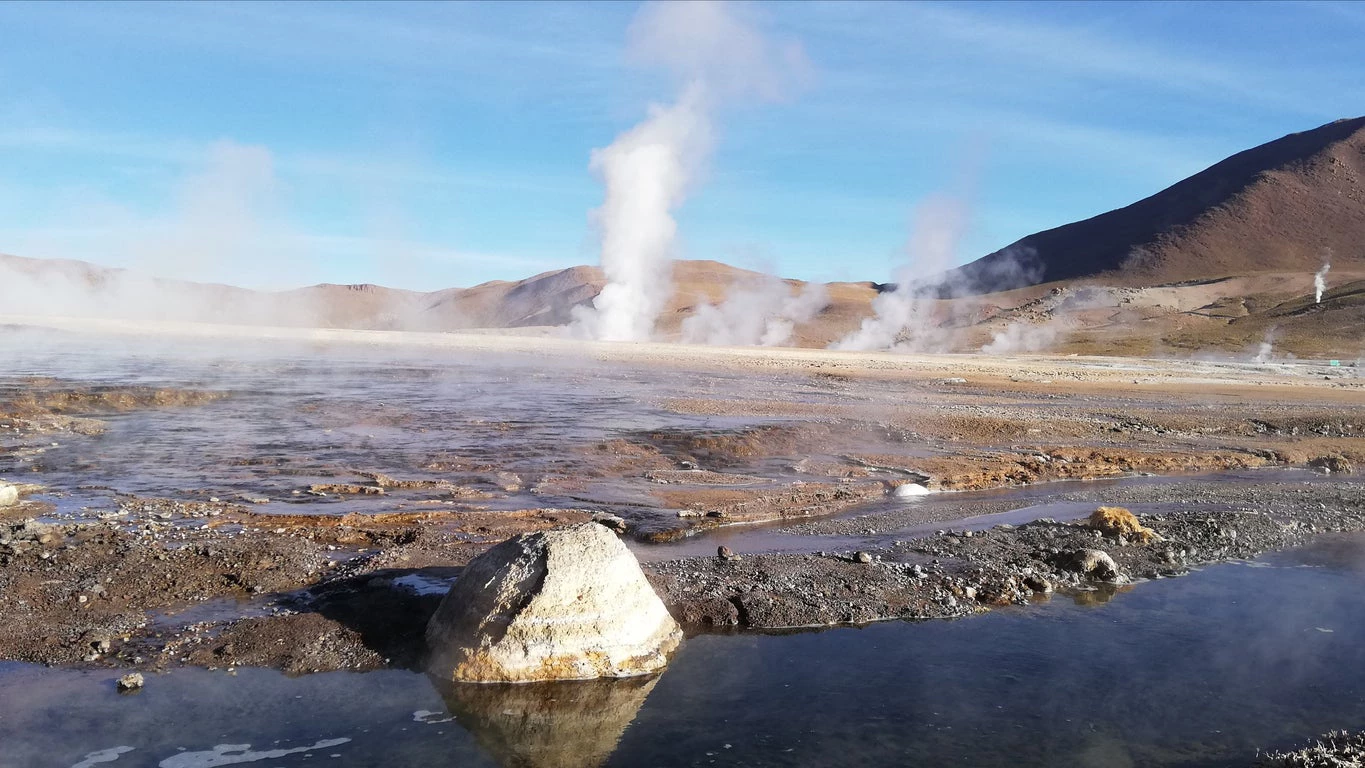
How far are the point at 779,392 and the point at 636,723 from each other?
23.9 m

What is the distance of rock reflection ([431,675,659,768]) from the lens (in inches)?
239

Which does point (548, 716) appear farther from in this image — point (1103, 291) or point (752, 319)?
point (1103, 291)

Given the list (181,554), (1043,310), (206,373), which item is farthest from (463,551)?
(1043,310)

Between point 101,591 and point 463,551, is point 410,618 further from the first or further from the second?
point 101,591

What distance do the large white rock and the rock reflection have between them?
123 millimetres

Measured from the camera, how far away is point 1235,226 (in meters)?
144

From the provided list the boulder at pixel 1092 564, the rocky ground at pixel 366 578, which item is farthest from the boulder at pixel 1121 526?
the boulder at pixel 1092 564

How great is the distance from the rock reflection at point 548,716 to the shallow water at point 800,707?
0.6 inches

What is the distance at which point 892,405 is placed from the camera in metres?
26.3

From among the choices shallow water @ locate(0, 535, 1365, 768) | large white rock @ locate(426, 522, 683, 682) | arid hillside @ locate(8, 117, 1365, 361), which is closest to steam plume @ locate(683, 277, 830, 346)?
arid hillside @ locate(8, 117, 1365, 361)

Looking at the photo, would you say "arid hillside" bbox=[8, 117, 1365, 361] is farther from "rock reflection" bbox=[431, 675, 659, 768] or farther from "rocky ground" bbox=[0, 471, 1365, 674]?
"rock reflection" bbox=[431, 675, 659, 768]

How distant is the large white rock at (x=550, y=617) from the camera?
7020 mm

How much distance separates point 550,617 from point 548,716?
31.9 inches

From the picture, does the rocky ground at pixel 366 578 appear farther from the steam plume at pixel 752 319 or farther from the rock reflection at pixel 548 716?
the steam plume at pixel 752 319
